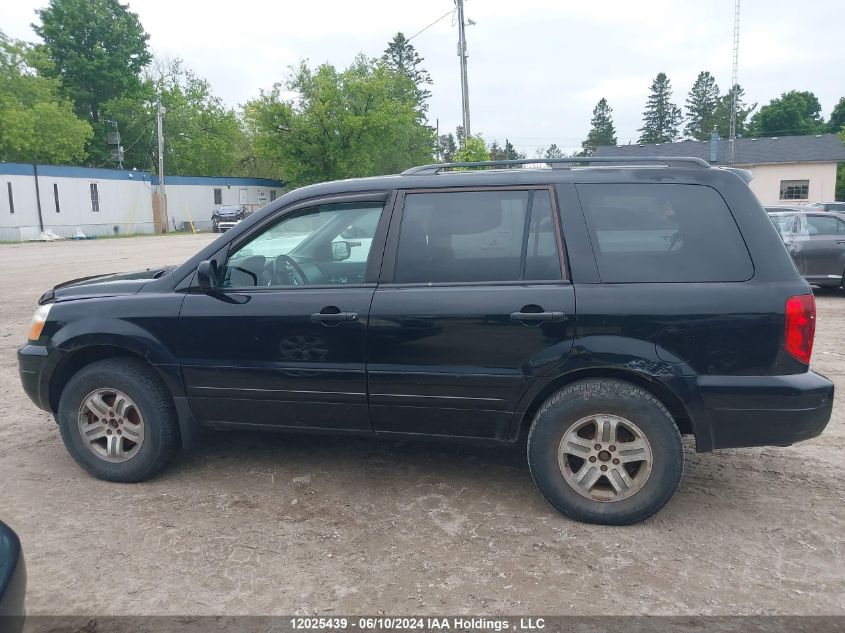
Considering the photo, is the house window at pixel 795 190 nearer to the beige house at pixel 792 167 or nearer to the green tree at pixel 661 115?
the beige house at pixel 792 167

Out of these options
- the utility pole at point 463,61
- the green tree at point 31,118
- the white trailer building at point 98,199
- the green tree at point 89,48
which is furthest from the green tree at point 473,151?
the green tree at point 89,48

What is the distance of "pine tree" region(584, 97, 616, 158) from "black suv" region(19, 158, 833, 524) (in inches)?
4397

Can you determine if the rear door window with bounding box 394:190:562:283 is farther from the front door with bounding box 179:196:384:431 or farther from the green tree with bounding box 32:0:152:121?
the green tree with bounding box 32:0:152:121

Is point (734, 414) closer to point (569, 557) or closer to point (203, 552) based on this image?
point (569, 557)

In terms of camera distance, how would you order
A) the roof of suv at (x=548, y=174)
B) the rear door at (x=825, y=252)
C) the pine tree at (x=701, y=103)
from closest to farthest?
the roof of suv at (x=548, y=174) < the rear door at (x=825, y=252) < the pine tree at (x=701, y=103)

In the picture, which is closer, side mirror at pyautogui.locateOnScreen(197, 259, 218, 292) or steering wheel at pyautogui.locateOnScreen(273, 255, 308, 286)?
side mirror at pyautogui.locateOnScreen(197, 259, 218, 292)

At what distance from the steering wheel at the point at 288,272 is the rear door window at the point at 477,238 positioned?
2.12 feet

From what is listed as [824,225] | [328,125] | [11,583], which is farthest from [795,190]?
[11,583]

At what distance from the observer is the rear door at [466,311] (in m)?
3.58

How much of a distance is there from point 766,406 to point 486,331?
140cm

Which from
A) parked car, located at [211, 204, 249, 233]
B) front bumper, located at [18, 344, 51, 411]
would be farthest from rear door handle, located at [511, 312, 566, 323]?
parked car, located at [211, 204, 249, 233]

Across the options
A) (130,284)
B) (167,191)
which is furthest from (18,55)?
(130,284)

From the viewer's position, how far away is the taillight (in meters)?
3.36

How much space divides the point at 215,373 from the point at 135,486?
0.87 meters
